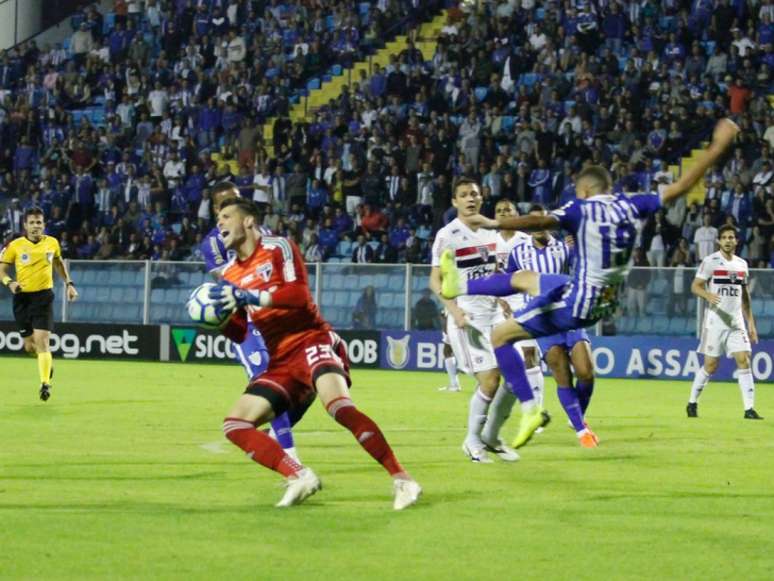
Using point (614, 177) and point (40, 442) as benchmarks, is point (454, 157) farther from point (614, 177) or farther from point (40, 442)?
point (40, 442)

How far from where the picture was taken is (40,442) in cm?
1349

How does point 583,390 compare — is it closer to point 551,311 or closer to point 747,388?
point 551,311

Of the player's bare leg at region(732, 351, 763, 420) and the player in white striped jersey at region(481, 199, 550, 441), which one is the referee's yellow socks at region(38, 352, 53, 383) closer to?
the player in white striped jersey at region(481, 199, 550, 441)

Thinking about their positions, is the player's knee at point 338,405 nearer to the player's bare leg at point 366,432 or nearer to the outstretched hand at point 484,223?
the player's bare leg at point 366,432

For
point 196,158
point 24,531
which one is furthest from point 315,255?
point 24,531

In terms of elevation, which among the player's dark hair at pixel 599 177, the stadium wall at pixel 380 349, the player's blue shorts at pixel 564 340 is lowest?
the stadium wall at pixel 380 349

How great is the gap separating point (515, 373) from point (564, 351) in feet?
6.48

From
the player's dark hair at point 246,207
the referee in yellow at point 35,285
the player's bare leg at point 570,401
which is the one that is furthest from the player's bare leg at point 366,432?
the referee in yellow at point 35,285

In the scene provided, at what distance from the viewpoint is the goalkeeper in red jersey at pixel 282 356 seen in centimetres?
905

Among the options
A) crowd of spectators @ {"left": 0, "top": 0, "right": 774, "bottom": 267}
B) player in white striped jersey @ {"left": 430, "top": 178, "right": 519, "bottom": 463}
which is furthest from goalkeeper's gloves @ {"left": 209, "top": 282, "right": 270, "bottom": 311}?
crowd of spectators @ {"left": 0, "top": 0, "right": 774, "bottom": 267}

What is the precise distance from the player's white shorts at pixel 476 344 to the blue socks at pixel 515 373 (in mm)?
318

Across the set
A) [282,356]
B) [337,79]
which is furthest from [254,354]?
[337,79]

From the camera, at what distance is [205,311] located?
887 cm

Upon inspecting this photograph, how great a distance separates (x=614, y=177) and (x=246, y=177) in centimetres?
888
